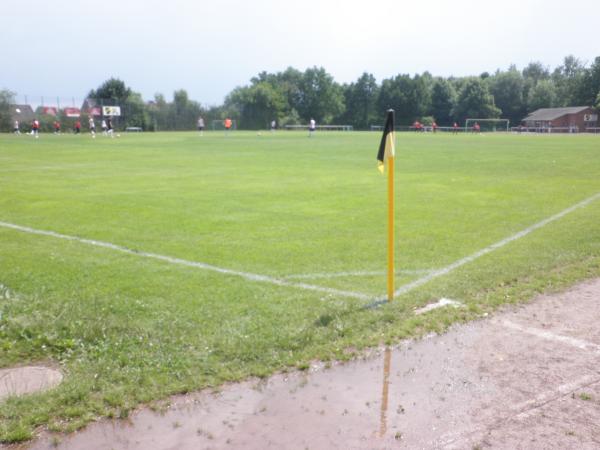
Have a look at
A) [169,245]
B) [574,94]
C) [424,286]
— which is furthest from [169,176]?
[574,94]

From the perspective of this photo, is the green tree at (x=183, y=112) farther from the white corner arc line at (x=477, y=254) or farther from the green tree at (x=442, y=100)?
the white corner arc line at (x=477, y=254)

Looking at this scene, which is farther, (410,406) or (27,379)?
(27,379)

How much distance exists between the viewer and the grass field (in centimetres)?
488

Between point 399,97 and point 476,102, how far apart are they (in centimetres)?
1558

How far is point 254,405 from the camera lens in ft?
13.9

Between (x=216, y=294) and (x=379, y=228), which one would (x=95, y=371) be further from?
(x=379, y=228)

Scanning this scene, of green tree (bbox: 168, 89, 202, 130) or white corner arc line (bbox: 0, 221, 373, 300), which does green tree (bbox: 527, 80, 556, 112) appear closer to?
green tree (bbox: 168, 89, 202, 130)

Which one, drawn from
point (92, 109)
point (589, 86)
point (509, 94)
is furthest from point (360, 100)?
point (92, 109)

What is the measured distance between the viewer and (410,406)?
13.9ft

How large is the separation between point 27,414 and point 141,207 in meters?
9.04

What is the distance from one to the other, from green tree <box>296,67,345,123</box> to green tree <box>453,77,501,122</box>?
2520 centimetres

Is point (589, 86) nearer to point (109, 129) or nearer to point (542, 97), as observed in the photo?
point (542, 97)

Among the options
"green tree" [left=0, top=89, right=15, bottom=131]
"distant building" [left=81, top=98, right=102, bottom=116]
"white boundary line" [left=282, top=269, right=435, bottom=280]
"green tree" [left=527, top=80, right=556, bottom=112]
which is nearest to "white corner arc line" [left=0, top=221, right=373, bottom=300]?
"white boundary line" [left=282, top=269, right=435, bottom=280]

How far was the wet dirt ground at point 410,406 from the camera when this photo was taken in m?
3.77
